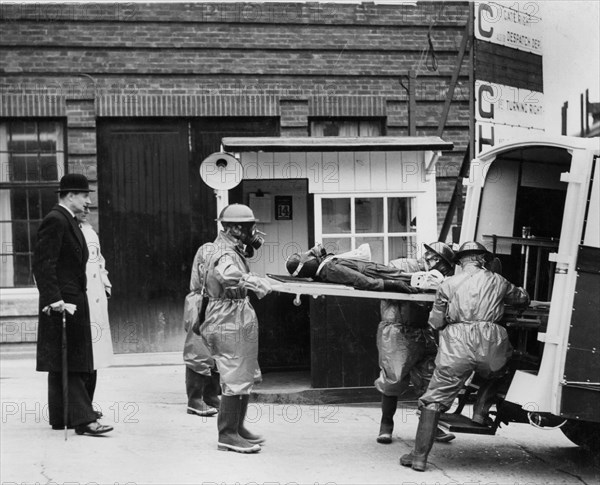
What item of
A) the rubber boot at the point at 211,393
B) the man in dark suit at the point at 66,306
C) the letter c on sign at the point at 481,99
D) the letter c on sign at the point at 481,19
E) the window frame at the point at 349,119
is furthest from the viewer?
the window frame at the point at 349,119

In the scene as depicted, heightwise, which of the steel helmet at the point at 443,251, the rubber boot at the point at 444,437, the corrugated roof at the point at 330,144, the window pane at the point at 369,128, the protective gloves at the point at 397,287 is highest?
the window pane at the point at 369,128

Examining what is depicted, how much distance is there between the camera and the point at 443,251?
7.25 m

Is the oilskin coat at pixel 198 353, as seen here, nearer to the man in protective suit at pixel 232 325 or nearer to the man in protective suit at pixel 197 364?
the man in protective suit at pixel 197 364

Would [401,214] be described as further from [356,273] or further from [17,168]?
[17,168]

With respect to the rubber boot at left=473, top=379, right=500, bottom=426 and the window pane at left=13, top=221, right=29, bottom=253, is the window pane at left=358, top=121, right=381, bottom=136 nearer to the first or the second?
the window pane at left=13, top=221, right=29, bottom=253

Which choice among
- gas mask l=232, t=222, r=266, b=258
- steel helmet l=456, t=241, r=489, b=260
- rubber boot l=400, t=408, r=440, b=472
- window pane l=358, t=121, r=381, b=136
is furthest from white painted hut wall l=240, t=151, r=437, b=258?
rubber boot l=400, t=408, r=440, b=472

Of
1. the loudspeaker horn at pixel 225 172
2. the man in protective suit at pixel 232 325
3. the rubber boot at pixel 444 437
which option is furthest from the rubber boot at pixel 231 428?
the loudspeaker horn at pixel 225 172

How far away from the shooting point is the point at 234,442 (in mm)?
6746

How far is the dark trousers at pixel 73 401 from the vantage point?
22.8ft

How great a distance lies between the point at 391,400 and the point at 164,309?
5634 mm

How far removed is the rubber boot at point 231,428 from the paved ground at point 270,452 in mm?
68

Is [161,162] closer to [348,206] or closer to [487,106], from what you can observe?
[348,206]

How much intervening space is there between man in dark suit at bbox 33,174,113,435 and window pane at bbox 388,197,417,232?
3699 mm

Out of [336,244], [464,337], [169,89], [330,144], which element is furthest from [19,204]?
[464,337]
